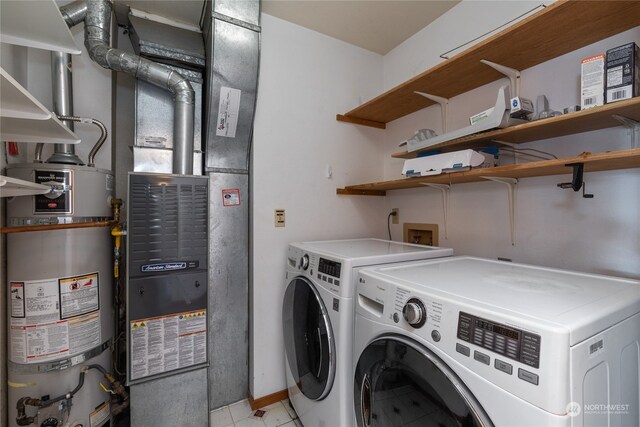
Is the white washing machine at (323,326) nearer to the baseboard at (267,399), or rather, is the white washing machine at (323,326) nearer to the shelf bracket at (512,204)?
the baseboard at (267,399)

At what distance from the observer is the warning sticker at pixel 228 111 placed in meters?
1.83

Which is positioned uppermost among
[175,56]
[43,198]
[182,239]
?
[175,56]

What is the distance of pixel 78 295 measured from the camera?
139cm

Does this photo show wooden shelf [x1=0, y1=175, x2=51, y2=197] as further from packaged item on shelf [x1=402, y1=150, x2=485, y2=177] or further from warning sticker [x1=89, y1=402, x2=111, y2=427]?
packaged item on shelf [x1=402, y1=150, x2=485, y2=177]

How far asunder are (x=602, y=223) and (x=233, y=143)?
203cm

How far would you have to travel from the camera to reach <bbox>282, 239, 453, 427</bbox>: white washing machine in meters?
1.25

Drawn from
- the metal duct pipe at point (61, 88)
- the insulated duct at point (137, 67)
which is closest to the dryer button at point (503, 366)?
the insulated duct at point (137, 67)

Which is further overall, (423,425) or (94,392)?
(94,392)

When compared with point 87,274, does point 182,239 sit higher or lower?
higher

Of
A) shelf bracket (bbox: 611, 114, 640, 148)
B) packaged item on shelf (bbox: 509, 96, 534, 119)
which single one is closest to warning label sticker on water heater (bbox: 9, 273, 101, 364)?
packaged item on shelf (bbox: 509, 96, 534, 119)

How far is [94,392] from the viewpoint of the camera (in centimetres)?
148

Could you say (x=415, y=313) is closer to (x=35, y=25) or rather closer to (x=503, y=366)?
(x=503, y=366)

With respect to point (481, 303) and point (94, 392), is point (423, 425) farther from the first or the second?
point (94, 392)

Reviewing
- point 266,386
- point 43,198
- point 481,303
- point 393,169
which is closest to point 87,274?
point 43,198
